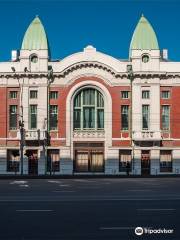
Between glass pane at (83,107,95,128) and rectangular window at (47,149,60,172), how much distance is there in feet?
14.7

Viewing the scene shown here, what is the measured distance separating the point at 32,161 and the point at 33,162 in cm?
16

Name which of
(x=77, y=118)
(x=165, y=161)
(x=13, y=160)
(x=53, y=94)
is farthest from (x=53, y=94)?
(x=165, y=161)

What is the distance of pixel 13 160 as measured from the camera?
59.3 meters

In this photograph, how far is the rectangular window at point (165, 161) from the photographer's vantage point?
59.3 metres

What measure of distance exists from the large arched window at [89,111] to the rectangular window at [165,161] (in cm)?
737

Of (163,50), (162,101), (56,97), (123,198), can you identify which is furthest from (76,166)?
(123,198)

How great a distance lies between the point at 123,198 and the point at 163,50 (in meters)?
49.2

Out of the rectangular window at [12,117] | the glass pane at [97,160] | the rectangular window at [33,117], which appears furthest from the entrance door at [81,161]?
the rectangular window at [12,117]

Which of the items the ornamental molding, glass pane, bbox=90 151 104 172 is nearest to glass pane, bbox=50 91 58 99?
the ornamental molding

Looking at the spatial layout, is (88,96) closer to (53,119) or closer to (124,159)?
(53,119)

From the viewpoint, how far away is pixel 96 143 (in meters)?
59.8
